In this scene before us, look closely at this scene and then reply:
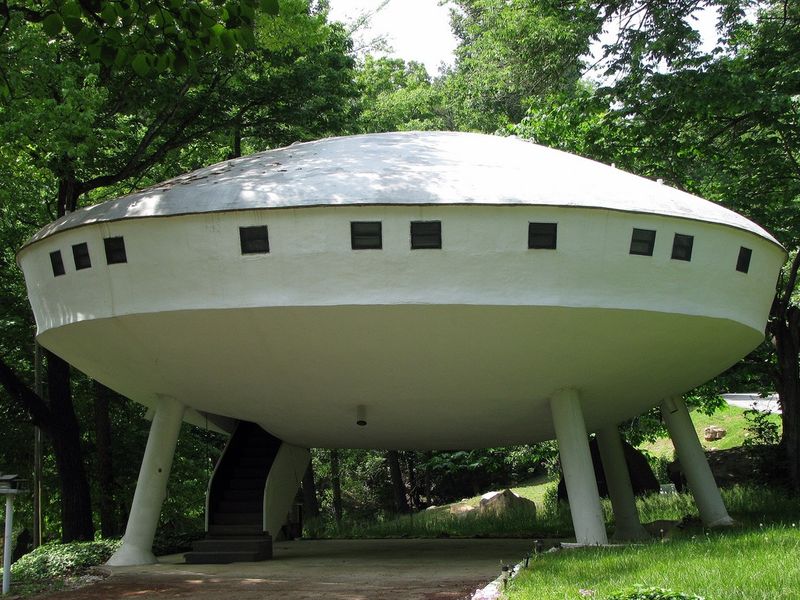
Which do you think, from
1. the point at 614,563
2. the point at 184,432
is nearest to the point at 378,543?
the point at 184,432

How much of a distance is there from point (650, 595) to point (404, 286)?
603 cm

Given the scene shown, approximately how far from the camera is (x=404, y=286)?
37.8 feet

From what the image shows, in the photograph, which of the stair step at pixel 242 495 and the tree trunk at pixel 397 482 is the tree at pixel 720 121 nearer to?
the stair step at pixel 242 495

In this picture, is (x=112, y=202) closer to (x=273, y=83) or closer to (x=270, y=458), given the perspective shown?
(x=270, y=458)

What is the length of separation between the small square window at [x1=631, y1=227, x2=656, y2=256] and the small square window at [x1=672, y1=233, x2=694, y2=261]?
367 mm

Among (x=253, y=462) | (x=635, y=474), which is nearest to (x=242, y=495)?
(x=253, y=462)

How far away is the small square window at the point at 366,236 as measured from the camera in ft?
37.5

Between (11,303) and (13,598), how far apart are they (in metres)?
12.3

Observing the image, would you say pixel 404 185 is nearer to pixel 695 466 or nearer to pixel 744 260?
pixel 744 260

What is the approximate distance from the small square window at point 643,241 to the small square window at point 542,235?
1197 mm

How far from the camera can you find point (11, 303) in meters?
21.6

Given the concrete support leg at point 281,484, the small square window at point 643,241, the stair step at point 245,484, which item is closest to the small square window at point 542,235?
the small square window at point 643,241

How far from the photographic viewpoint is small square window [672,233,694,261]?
12352 mm

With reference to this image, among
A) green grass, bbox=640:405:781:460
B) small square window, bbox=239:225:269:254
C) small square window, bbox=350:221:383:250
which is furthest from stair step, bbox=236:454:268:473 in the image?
green grass, bbox=640:405:781:460
